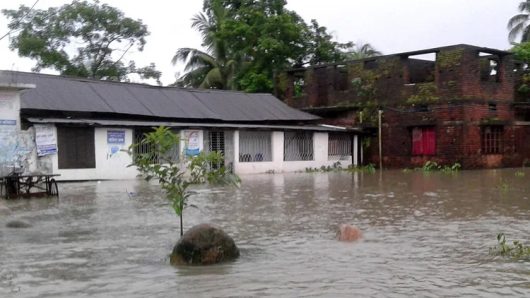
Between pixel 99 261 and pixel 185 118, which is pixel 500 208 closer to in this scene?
pixel 99 261

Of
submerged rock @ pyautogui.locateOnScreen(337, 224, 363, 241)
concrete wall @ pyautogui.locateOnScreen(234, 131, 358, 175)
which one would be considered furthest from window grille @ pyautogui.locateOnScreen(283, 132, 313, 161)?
submerged rock @ pyautogui.locateOnScreen(337, 224, 363, 241)

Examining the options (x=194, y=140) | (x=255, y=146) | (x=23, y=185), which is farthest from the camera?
(x=255, y=146)

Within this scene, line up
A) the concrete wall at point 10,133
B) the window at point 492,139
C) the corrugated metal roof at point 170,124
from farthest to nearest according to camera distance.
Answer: the window at point 492,139 → the corrugated metal roof at point 170,124 → the concrete wall at point 10,133

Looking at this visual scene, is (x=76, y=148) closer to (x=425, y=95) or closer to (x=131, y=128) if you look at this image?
(x=131, y=128)

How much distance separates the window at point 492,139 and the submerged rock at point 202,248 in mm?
23292

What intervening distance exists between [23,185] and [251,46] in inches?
872

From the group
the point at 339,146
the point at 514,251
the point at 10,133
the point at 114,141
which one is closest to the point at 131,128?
the point at 114,141

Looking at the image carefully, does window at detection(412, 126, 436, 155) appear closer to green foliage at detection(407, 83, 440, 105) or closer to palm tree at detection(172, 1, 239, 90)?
green foliage at detection(407, 83, 440, 105)

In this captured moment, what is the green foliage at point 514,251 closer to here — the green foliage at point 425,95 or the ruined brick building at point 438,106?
the ruined brick building at point 438,106

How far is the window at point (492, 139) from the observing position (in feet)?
90.5

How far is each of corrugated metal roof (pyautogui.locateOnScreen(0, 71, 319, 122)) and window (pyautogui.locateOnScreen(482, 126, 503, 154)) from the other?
854 cm

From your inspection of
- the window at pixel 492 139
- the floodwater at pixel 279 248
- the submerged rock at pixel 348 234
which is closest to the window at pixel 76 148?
the floodwater at pixel 279 248

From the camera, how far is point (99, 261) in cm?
689

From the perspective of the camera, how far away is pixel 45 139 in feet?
67.6
